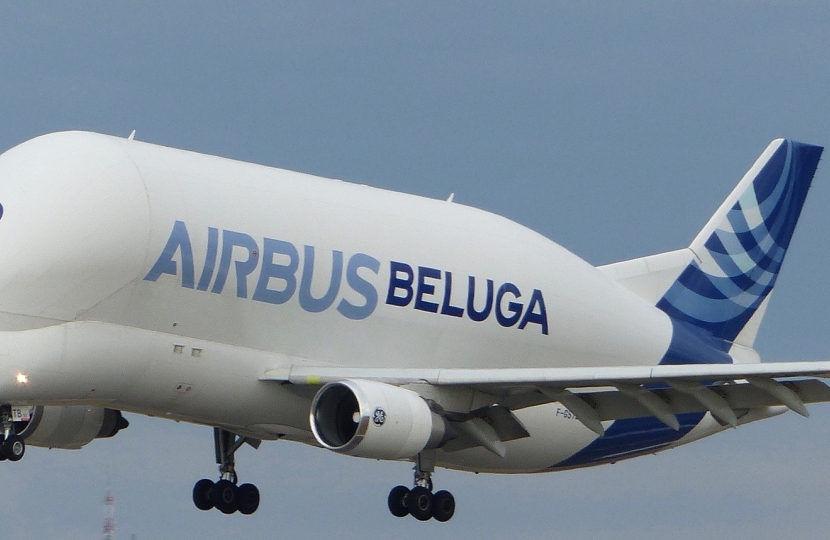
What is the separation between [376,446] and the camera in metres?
34.2

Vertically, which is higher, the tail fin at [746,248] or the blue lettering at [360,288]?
the tail fin at [746,248]

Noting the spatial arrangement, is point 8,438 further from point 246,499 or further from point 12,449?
point 246,499

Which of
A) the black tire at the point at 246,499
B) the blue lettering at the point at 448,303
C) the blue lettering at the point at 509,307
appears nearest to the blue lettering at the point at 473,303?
the blue lettering at the point at 509,307

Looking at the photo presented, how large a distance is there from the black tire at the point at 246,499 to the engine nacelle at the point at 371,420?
5818mm

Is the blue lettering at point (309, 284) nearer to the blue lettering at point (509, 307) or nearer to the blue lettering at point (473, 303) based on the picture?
the blue lettering at point (473, 303)

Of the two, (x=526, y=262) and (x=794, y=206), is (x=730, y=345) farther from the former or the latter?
(x=526, y=262)

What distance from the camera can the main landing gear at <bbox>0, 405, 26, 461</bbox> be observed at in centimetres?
3328

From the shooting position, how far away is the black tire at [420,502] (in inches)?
1447

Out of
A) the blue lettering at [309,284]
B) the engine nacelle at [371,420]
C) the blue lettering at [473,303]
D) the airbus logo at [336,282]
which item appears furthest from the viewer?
the blue lettering at [473,303]

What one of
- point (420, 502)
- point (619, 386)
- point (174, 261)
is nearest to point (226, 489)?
point (420, 502)

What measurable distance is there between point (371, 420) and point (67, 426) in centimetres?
855

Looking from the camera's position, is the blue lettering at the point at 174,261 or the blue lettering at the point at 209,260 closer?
the blue lettering at the point at 174,261

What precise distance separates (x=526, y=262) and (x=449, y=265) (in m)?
2.42

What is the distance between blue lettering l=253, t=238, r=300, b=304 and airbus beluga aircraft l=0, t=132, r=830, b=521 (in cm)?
4
